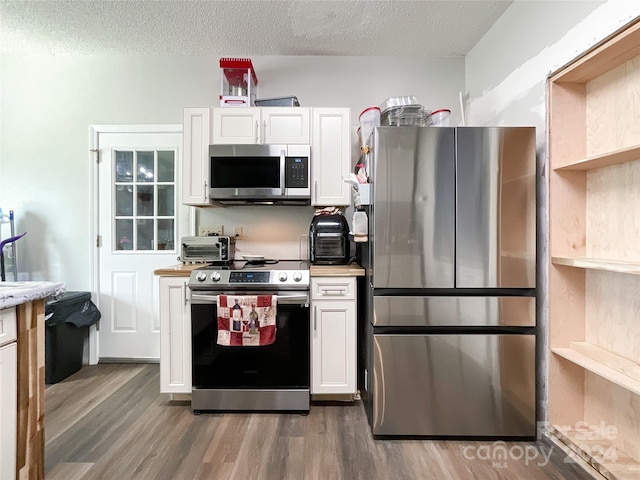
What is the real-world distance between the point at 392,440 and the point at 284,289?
42.2 inches

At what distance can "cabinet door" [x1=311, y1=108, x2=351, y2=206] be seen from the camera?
7.49 ft

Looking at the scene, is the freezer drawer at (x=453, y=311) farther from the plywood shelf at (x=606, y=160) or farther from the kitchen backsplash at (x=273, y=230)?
the kitchen backsplash at (x=273, y=230)

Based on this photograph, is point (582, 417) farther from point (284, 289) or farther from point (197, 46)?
point (197, 46)

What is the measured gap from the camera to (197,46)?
2.57 m

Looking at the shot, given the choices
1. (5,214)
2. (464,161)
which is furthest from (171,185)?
(464,161)

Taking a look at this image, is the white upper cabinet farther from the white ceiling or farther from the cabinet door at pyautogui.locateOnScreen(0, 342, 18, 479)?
the cabinet door at pyautogui.locateOnScreen(0, 342, 18, 479)

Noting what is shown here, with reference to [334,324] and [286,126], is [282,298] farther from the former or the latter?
[286,126]

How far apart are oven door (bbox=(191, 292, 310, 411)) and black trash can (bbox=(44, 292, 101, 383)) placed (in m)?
1.30

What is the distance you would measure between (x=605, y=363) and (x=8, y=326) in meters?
2.52

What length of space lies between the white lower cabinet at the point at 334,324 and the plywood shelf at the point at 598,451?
1166mm

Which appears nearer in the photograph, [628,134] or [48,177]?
[628,134]

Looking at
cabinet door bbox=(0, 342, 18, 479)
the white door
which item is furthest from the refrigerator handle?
Result: the white door

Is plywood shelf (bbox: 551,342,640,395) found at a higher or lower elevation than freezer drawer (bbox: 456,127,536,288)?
lower

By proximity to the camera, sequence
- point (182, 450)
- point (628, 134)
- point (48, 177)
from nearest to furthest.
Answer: point (628, 134) → point (182, 450) → point (48, 177)
